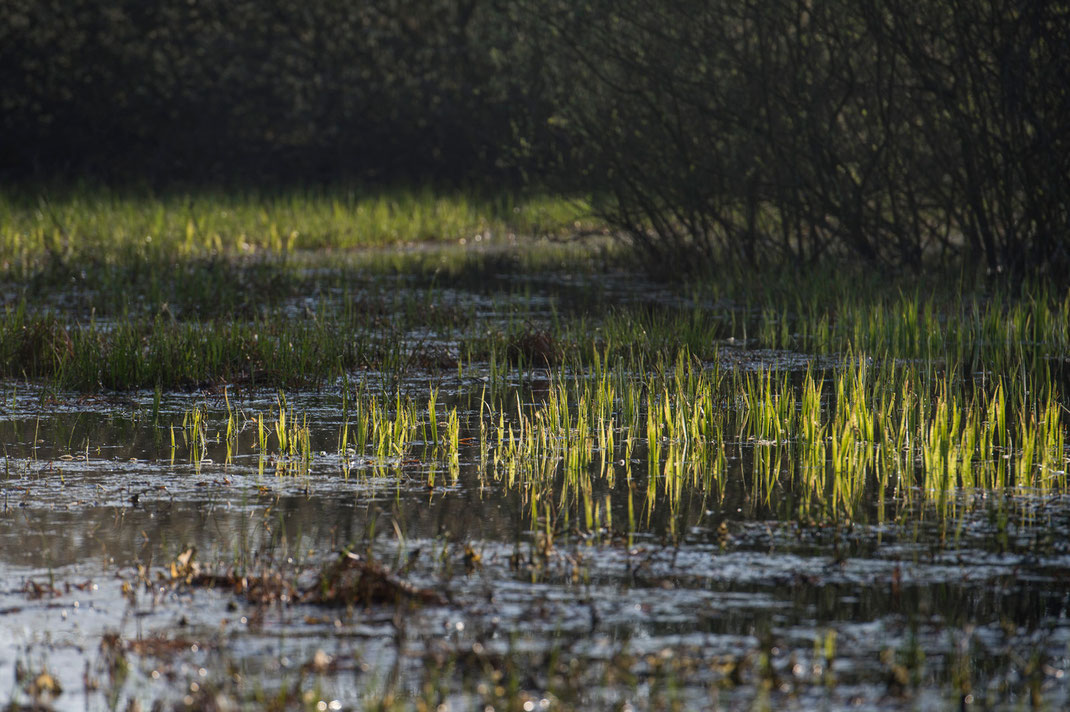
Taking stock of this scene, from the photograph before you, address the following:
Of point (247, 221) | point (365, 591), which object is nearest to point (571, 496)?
point (365, 591)

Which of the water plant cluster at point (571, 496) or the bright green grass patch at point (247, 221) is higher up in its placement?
the bright green grass patch at point (247, 221)

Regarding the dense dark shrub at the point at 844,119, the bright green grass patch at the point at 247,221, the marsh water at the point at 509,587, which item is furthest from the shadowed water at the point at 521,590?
the bright green grass patch at the point at 247,221

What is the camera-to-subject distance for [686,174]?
12.5 metres

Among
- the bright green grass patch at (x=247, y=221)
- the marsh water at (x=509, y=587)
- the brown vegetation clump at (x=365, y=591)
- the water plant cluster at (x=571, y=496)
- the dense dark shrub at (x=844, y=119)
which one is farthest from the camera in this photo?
the bright green grass patch at (x=247, y=221)

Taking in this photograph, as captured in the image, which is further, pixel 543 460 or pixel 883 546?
pixel 543 460

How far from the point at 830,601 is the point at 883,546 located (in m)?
0.61

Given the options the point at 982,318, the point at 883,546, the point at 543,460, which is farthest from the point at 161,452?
the point at 982,318

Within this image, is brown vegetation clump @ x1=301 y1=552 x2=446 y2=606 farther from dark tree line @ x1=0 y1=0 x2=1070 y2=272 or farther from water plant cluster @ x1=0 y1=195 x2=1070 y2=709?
dark tree line @ x1=0 y1=0 x2=1070 y2=272

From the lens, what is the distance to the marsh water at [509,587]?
330 cm

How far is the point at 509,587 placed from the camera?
159 inches

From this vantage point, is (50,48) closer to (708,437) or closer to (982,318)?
(982,318)

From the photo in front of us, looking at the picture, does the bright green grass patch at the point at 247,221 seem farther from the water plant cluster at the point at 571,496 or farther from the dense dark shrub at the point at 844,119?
the water plant cluster at the point at 571,496

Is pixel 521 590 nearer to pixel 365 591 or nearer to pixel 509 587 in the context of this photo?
pixel 509 587

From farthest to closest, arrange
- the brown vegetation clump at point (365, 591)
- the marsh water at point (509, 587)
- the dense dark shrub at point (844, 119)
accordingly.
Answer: the dense dark shrub at point (844, 119) < the brown vegetation clump at point (365, 591) < the marsh water at point (509, 587)
